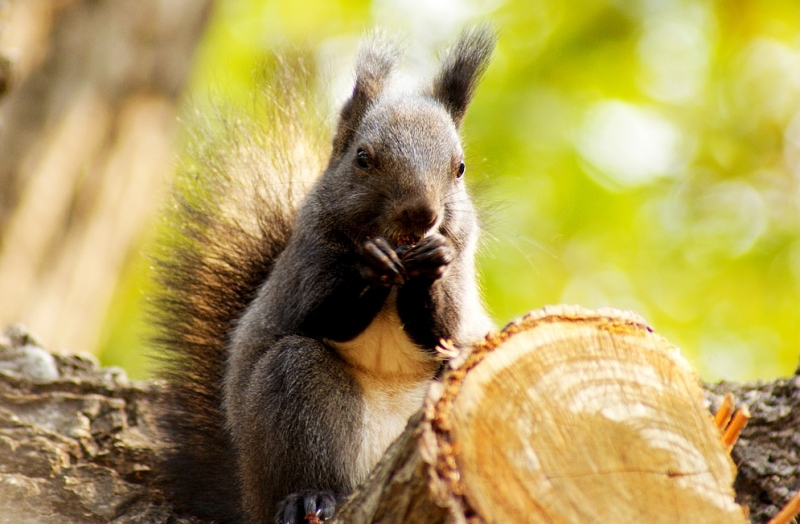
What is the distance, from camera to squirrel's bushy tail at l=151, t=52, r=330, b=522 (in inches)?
132

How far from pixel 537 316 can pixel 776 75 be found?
5.96 meters

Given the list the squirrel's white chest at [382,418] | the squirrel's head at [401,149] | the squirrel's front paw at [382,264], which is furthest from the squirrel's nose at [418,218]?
the squirrel's white chest at [382,418]

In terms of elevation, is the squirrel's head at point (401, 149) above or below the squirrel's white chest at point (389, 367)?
above

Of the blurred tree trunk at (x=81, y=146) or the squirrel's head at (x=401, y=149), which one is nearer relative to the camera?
the squirrel's head at (x=401, y=149)

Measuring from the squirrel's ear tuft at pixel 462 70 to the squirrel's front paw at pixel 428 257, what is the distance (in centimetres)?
87

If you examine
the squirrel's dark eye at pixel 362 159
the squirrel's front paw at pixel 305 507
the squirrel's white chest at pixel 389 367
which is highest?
the squirrel's dark eye at pixel 362 159

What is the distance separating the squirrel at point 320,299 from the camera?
8.55ft

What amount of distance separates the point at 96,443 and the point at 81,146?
2246 millimetres

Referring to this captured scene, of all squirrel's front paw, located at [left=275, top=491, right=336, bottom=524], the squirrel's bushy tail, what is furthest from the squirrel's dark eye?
squirrel's front paw, located at [left=275, top=491, right=336, bottom=524]

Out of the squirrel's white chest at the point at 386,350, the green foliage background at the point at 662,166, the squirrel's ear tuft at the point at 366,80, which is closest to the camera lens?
the squirrel's white chest at the point at 386,350

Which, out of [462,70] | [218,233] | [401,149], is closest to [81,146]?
[218,233]

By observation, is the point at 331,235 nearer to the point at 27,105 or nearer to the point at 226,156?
the point at 226,156

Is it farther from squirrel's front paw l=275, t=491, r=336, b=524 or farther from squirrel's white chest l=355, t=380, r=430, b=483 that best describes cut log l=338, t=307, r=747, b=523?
squirrel's white chest l=355, t=380, r=430, b=483

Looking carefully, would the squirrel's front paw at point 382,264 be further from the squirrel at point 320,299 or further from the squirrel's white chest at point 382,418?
the squirrel's white chest at point 382,418
